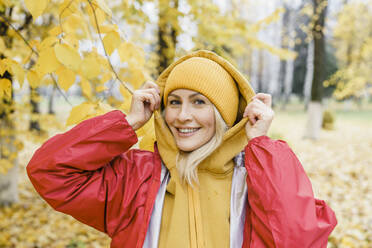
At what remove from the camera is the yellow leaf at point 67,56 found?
1.16 meters

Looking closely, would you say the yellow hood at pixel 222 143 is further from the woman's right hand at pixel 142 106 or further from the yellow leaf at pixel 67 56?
the yellow leaf at pixel 67 56

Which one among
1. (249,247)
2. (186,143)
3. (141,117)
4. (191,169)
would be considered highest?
(141,117)

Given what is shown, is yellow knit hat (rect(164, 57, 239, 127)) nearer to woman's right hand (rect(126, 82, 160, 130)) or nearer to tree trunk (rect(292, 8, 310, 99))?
woman's right hand (rect(126, 82, 160, 130))

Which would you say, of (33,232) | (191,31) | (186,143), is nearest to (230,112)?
(186,143)

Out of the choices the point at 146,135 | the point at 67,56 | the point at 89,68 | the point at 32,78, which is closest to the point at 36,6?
the point at 67,56

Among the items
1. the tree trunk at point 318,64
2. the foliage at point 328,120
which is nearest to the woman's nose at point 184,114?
the tree trunk at point 318,64

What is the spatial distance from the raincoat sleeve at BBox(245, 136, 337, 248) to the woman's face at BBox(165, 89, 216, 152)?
27cm

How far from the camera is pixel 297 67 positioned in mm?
33688

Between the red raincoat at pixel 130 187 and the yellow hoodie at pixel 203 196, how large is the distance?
0.35 ft

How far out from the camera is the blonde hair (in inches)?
55.4

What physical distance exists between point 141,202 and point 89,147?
1.23ft

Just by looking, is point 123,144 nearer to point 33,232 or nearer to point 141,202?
point 141,202

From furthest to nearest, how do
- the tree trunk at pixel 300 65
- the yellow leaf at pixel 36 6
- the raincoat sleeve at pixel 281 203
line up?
the tree trunk at pixel 300 65, the raincoat sleeve at pixel 281 203, the yellow leaf at pixel 36 6

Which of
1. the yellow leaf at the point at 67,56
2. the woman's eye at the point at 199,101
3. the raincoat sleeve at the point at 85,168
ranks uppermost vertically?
the yellow leaf at the point at 67,56
